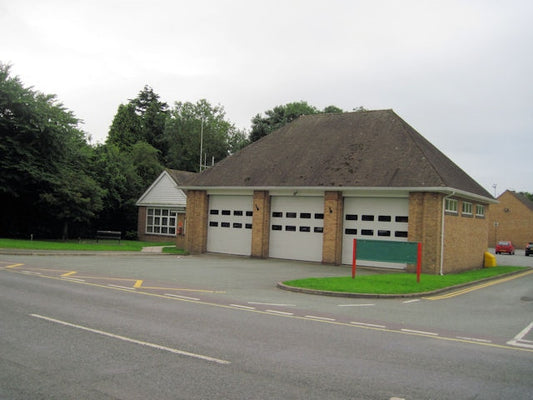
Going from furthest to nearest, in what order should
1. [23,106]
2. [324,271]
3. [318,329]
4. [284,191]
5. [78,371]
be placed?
[23,106] → [284,191] → [324,271] → [318,329] → [78,371]

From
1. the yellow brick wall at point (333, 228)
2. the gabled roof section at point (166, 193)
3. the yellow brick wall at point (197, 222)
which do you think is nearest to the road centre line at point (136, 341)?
the yellow brick wall at point (333, 228)

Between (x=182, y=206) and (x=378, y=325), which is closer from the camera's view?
(x=378, y=325)

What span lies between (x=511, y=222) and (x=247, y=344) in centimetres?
7140

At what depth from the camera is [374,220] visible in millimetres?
23484

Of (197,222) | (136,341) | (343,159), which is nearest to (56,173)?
(197,222)

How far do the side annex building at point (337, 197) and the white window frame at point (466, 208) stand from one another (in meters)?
0.05

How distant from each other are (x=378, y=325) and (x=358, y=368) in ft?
11.3

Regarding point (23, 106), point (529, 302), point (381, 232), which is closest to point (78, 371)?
point (529, 302)

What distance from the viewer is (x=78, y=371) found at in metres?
6.05

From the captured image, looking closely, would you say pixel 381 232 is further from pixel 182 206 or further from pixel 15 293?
pixel 182 206

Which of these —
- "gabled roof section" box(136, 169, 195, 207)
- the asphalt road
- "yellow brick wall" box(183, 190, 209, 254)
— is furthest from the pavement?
"gabled roof section" box(136, 169, 195, 207)

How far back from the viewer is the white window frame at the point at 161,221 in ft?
138

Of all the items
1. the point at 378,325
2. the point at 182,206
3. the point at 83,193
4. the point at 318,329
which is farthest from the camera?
the point at 182,206

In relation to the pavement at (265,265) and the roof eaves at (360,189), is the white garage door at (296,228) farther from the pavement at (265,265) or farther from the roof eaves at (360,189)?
the roof eaves at (360,189)
